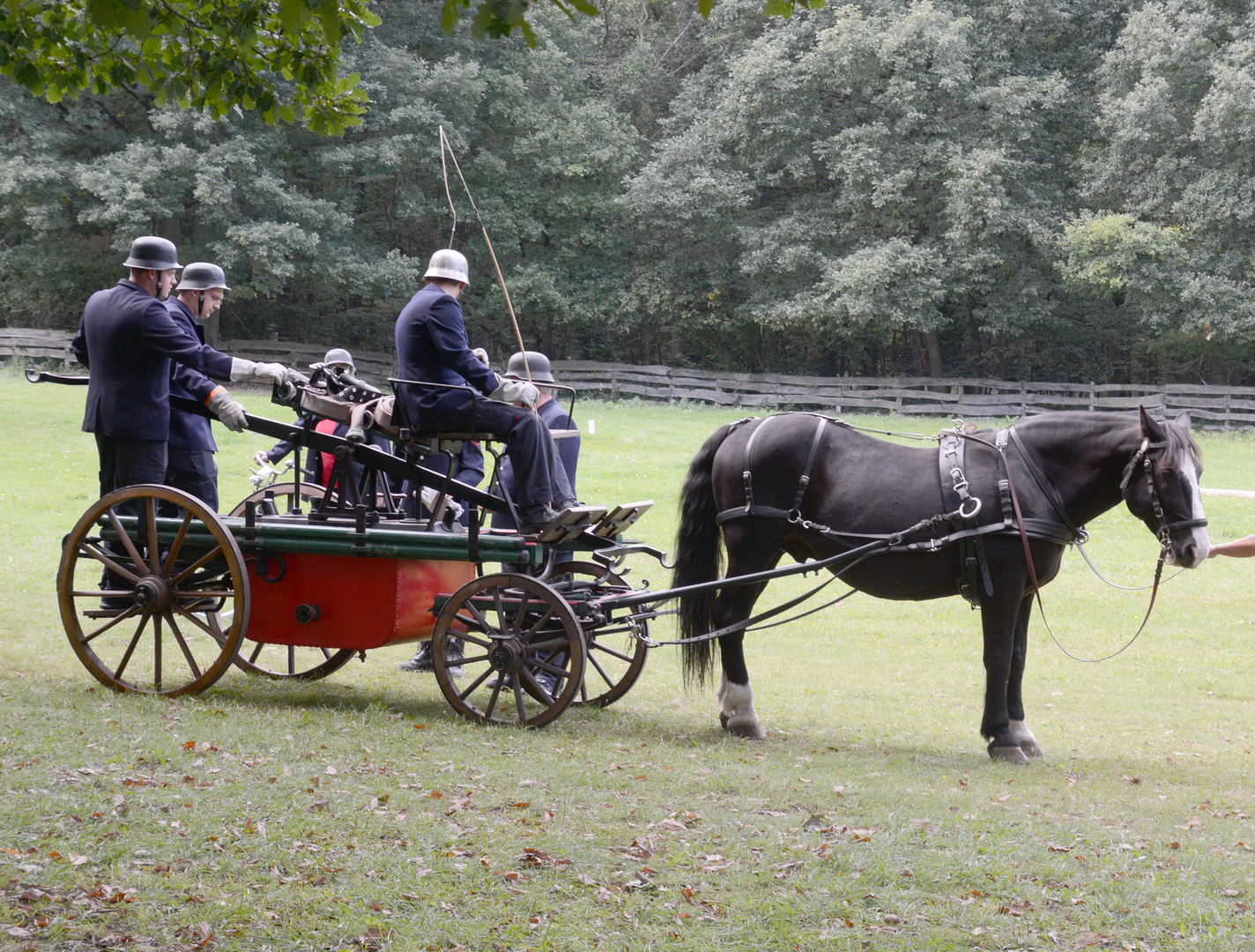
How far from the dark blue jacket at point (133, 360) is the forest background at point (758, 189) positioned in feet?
75.0

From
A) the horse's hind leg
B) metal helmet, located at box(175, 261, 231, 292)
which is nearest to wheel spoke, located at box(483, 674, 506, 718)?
the horse's hind leg

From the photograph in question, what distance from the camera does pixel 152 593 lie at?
20.4 feet

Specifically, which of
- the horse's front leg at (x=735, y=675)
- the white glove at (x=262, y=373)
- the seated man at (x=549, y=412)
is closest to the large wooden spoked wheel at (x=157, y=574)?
the white glove at (x=262, y=373)

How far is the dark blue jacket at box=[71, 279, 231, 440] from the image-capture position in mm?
6262

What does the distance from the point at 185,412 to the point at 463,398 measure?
6.02 feet

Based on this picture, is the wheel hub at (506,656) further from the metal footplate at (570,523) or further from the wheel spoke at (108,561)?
the wheel spoke at (108,561)

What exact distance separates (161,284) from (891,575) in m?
4.41

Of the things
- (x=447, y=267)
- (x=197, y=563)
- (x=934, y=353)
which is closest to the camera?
(x=197, y=563)

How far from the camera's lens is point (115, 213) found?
2844 cm

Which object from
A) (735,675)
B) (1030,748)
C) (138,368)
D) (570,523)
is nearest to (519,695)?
(570,523)

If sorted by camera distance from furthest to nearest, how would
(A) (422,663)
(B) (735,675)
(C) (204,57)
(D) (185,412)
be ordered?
(A) (422,663) → (D) (185,412) → (B) (735,675) → (C) (204,57)

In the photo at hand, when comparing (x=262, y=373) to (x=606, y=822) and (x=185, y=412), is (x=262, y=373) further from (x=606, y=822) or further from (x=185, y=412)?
(x=606, y=822)

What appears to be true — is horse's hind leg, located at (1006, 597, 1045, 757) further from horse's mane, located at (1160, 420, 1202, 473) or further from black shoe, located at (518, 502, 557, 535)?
black shoe, located at (518, 502, 557, 535)

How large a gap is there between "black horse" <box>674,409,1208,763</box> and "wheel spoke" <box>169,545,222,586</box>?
2606 millimetres
